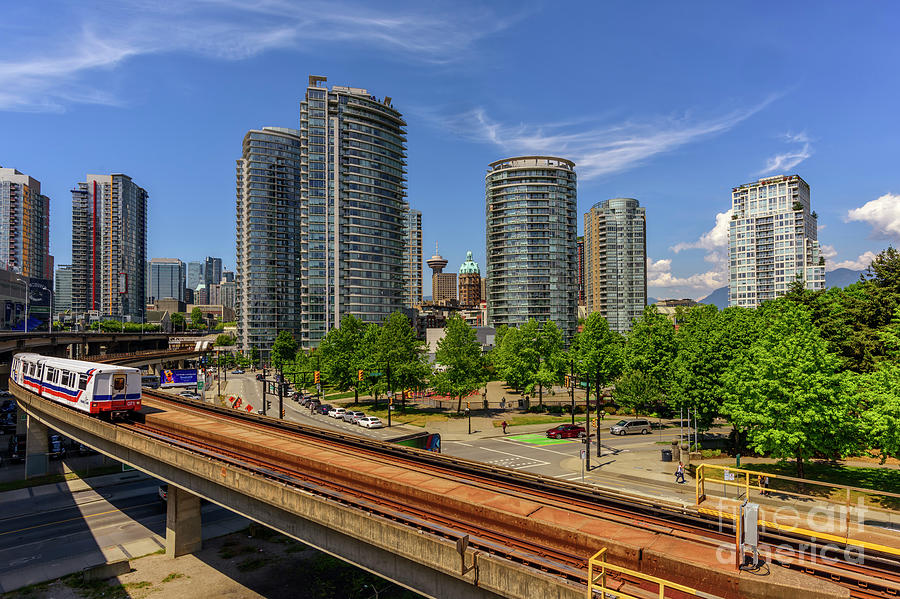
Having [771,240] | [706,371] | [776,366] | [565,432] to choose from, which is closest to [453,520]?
[776,366]

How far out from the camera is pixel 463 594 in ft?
39.7

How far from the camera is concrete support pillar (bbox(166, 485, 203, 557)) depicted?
2772cm

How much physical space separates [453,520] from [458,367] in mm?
48001

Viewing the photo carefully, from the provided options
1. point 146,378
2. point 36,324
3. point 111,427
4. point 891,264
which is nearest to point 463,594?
point 111,427

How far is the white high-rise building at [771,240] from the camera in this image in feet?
583

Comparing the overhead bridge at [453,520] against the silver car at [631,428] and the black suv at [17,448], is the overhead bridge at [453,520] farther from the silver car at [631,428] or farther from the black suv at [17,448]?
the silver car at [631,428]

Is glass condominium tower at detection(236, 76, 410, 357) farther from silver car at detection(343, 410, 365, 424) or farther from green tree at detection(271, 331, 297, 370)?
silver car at detection(343, 410, 365, 424)

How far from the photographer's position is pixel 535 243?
137 m

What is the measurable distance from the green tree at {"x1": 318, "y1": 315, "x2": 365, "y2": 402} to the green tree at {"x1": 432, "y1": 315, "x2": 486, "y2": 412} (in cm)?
1215

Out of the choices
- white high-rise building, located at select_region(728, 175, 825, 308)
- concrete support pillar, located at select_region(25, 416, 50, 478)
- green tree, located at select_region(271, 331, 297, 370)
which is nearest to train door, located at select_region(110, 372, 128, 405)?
concrete support pillar, located at select_region(25, 416, 50, 478)

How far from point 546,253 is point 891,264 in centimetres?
9504

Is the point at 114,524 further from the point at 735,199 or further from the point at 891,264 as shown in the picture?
the point at 735,199

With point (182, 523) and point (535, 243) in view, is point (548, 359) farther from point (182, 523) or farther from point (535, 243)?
point (535, 243)

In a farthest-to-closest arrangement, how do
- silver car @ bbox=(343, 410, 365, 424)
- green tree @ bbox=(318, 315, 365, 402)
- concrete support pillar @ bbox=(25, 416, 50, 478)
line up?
green tree @ bbox=(318, 315, 365, 402) < silver car @ bbox=(343, 410, 365, 424) < concrete support pillar @ bbox=(25, 416, 50, 478)
